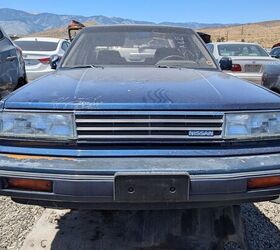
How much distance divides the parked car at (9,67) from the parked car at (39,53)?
3147 millimetres

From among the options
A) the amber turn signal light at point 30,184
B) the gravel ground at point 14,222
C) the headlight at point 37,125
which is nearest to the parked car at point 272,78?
the gravel ground at point 14,222

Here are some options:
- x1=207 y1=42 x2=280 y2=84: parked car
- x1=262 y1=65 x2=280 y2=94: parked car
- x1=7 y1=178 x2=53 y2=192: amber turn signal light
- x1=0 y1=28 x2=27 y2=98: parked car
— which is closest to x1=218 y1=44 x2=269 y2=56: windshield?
x1=207 y1=42 x2=280 y2=84: parked car

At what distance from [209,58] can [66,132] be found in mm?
2138

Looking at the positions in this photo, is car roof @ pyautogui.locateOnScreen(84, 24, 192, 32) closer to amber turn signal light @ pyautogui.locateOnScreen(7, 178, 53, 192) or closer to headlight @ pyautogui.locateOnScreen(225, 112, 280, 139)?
headlight @ pyautogui.locateOnScreen(225, 112, 280, 139)

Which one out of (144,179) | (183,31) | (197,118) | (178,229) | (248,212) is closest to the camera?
(144,179)

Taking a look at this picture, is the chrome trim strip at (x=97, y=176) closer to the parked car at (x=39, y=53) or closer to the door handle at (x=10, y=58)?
the door handle at (x=10, y=58)

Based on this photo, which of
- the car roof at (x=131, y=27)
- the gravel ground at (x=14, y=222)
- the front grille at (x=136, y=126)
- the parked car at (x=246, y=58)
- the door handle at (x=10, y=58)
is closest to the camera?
the front grille at (x=136, y=126)

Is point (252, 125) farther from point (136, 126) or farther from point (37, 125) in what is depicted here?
point (37, 125)

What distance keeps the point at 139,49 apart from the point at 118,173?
220 centimetres

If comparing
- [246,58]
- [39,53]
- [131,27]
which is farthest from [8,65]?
[246,58]

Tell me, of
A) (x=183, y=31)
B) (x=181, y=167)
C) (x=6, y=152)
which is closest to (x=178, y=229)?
(x=181, y=167)

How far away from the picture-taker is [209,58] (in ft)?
14.3

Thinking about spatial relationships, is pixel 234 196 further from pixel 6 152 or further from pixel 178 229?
pixel 6 152

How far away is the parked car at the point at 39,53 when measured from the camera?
415 inches
